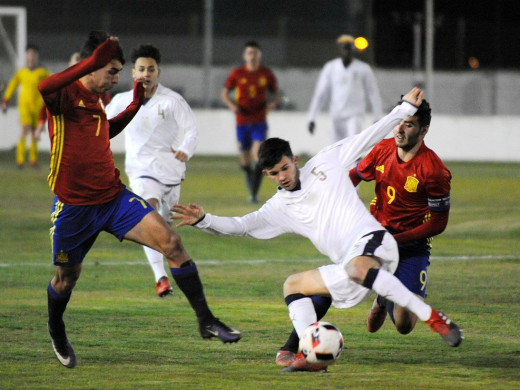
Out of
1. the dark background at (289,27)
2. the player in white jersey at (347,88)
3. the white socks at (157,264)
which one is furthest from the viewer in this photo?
the dark background at (289,27)

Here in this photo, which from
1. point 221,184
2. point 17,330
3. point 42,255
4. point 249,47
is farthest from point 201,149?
point 17,330

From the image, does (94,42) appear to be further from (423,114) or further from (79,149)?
(423,114)

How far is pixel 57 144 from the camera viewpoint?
23.5ft

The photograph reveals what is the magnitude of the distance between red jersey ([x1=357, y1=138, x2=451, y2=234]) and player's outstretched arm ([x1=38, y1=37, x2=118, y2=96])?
6.90 feet

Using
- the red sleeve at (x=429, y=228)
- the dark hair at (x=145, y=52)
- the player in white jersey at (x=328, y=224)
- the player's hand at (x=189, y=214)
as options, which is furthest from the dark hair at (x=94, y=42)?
the dark hair at (x=145, y=52)

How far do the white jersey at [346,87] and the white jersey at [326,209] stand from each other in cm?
1068

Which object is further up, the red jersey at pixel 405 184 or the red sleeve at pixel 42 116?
the red jersey at pixel 405 184

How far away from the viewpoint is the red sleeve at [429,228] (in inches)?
304

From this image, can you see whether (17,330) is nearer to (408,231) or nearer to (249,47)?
(408,231)

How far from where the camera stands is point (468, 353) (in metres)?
7.39

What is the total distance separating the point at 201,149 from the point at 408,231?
23.1 m

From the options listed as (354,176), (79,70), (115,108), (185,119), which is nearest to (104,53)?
(79,70)

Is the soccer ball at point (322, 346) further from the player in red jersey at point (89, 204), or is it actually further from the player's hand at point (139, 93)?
the player's hand at point (139, 93)

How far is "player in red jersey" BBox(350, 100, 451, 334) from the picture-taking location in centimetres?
769
